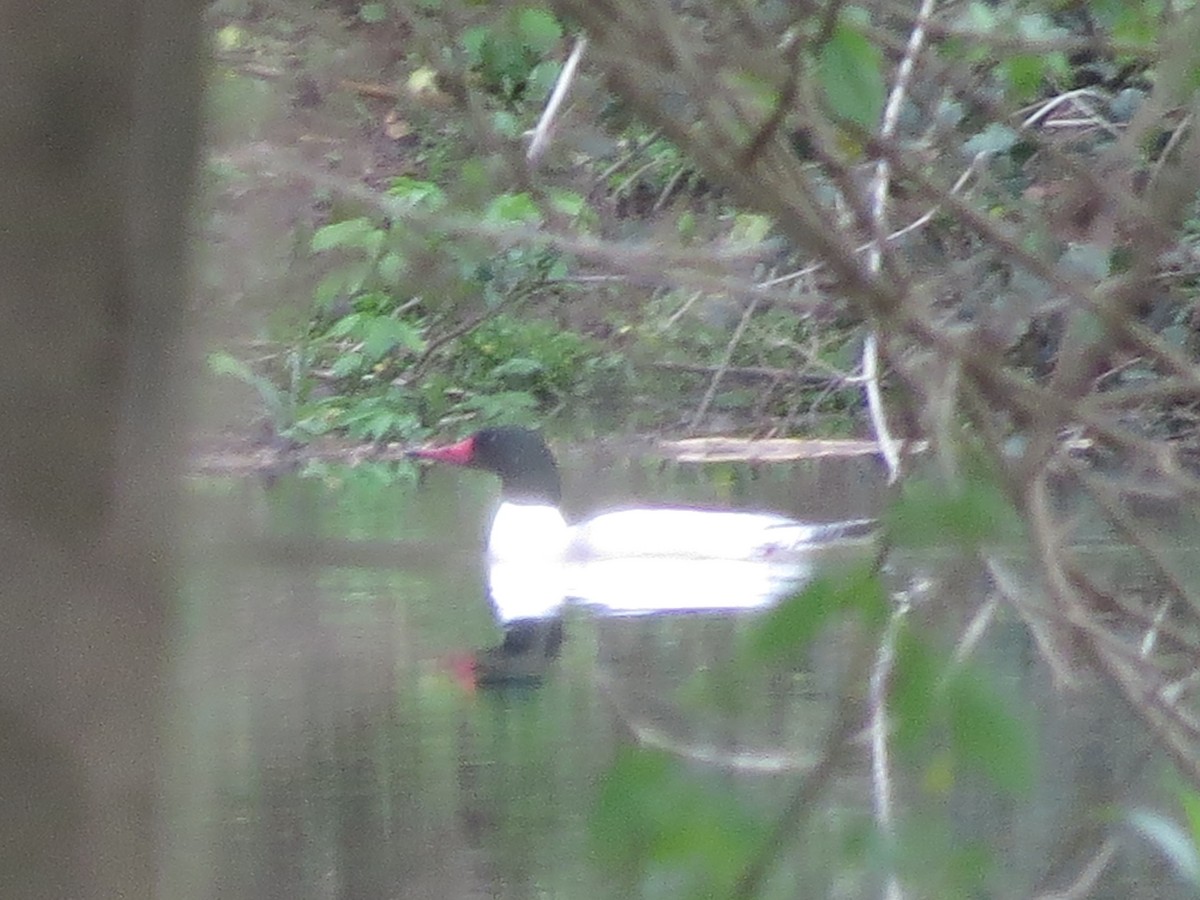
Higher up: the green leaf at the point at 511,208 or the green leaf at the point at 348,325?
the green leaf at the point at 348,325

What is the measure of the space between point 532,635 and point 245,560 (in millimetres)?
893

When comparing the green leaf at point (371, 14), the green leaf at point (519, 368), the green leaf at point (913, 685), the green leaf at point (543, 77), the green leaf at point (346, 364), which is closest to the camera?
the green leaf at point (913, 685)

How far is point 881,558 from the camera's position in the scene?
356 mm

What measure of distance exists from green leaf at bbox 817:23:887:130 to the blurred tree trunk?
20cm

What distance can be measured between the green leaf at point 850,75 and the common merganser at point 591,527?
134 mm

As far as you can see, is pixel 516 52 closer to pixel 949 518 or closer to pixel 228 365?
pixel 228 365

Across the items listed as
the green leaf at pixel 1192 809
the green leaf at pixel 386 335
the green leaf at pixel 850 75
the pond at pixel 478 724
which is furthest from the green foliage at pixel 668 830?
the green leaf at pixel 386 335

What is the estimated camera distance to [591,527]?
637mm

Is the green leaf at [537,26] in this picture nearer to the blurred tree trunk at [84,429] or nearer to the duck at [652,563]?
the duck at [652,563]

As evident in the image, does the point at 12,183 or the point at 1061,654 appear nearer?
the point at 12,183

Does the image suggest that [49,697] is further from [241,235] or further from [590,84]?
[590,84]

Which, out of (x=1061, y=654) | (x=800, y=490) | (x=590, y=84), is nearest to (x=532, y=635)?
(x=800, y=490)

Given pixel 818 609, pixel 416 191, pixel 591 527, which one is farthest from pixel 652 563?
pixel 416 191

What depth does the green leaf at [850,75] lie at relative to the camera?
49cm
